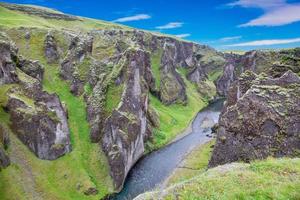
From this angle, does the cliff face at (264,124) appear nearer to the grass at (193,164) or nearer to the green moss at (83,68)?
the grass at (193,164)

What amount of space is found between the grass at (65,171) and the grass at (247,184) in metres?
63.6

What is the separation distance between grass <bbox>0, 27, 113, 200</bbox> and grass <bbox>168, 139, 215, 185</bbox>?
63.0ft

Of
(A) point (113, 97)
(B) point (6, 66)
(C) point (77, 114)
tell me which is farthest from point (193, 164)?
(B) point (6, 66)

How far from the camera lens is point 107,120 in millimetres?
109500

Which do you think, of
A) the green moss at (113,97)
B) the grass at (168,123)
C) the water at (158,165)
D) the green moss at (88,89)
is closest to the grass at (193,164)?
the water at (158,165)

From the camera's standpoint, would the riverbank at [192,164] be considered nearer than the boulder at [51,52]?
Yes

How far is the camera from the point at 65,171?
93125 mm

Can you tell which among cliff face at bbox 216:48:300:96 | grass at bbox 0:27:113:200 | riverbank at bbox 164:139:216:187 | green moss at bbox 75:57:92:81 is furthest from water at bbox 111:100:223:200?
green moss at bbox 75:57:92:81

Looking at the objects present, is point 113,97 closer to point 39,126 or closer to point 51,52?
point 39,126

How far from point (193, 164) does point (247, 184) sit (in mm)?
86074

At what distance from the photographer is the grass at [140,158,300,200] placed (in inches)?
934

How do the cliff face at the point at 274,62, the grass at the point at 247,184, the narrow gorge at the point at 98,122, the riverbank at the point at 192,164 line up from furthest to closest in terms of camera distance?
the riverbank at the point at 192,164, the cliff face at the point at 274,62, the narrow gorge at the point at 98,122, the grass at the point at 247,184

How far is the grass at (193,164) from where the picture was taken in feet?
324

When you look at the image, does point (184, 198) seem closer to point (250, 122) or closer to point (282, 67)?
point (250, 122)
